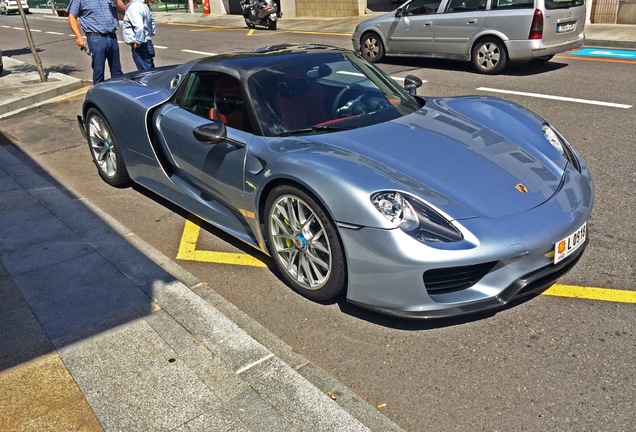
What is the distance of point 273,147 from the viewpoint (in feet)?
12.5

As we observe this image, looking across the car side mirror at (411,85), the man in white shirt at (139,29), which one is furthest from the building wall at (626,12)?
the car side mirror at (411,85)

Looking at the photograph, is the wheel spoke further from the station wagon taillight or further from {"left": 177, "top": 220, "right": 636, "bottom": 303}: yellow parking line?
Answer: the station wagon taillight

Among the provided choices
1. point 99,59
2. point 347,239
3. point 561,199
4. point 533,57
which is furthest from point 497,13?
point 347,239

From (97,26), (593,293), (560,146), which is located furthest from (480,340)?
(97,26)

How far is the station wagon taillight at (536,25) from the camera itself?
9719 millimetres

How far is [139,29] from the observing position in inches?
336

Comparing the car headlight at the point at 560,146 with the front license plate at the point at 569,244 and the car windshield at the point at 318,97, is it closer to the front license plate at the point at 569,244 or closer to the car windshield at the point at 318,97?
the front license plate at the point at 569,244

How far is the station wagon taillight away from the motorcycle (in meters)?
12.3

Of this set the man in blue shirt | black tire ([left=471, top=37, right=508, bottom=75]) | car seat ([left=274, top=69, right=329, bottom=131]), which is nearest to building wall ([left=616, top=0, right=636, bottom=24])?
black tire ([left=471, top=37, right=508, bottom=75])

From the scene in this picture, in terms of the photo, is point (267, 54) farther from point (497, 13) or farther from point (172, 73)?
point (497, 13)

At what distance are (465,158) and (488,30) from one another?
7226mm

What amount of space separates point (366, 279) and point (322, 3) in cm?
2127

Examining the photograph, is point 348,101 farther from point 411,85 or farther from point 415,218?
point 415,218

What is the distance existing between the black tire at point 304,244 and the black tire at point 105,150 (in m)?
2.35
